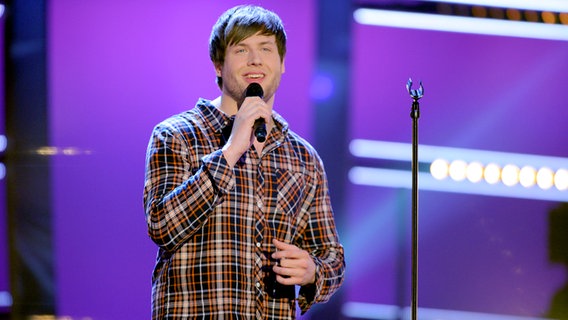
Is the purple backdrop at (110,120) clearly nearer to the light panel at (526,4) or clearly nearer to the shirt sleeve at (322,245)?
the shirt sleeve at (322,245)

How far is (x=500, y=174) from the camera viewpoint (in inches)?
132

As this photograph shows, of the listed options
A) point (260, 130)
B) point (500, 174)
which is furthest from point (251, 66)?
point (500, 174)

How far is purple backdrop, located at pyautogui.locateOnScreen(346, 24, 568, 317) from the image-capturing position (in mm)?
3250

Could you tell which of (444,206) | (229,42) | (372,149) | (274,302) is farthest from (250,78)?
(444,206)

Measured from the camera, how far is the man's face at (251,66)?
220cm

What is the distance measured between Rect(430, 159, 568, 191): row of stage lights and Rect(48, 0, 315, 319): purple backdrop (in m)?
1.01

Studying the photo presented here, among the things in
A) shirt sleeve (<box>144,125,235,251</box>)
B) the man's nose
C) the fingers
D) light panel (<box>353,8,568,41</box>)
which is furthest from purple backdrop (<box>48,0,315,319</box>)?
the fingers

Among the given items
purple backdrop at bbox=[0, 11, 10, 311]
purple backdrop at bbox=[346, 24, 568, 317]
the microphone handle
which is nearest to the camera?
the microphone handle

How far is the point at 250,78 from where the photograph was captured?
86.7 inches

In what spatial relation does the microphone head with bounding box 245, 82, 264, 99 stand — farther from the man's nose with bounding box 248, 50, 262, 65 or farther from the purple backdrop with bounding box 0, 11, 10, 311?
the purple backdrop with bounding box 0, 11, 10, 311

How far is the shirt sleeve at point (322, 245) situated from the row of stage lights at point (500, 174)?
1.10 meters

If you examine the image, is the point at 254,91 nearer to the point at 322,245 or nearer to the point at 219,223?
the point at 219,223

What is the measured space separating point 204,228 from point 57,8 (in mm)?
1353

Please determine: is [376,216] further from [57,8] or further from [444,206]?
[57,8]
